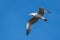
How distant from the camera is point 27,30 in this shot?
10617 millimetres

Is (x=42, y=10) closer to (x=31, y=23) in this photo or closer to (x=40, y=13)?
(x=40, y=13)

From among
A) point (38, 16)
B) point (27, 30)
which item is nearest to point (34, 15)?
point (38, 16)

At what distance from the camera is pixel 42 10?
10.8m

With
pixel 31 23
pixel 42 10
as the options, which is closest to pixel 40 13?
pixel 42 10

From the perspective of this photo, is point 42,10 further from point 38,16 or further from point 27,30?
point 27,30

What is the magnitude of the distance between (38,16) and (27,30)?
52.1 inches

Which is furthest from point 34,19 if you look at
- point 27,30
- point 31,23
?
point 27,30

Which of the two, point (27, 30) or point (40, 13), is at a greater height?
point (40, 13)

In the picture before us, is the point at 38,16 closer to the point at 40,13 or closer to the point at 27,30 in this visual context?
the point at 40,13

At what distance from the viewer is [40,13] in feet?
35.5

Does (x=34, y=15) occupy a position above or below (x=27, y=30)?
above

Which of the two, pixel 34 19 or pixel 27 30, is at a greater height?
pixel 34 19

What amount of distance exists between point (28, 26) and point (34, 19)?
28.3 inches

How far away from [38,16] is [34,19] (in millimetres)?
659
